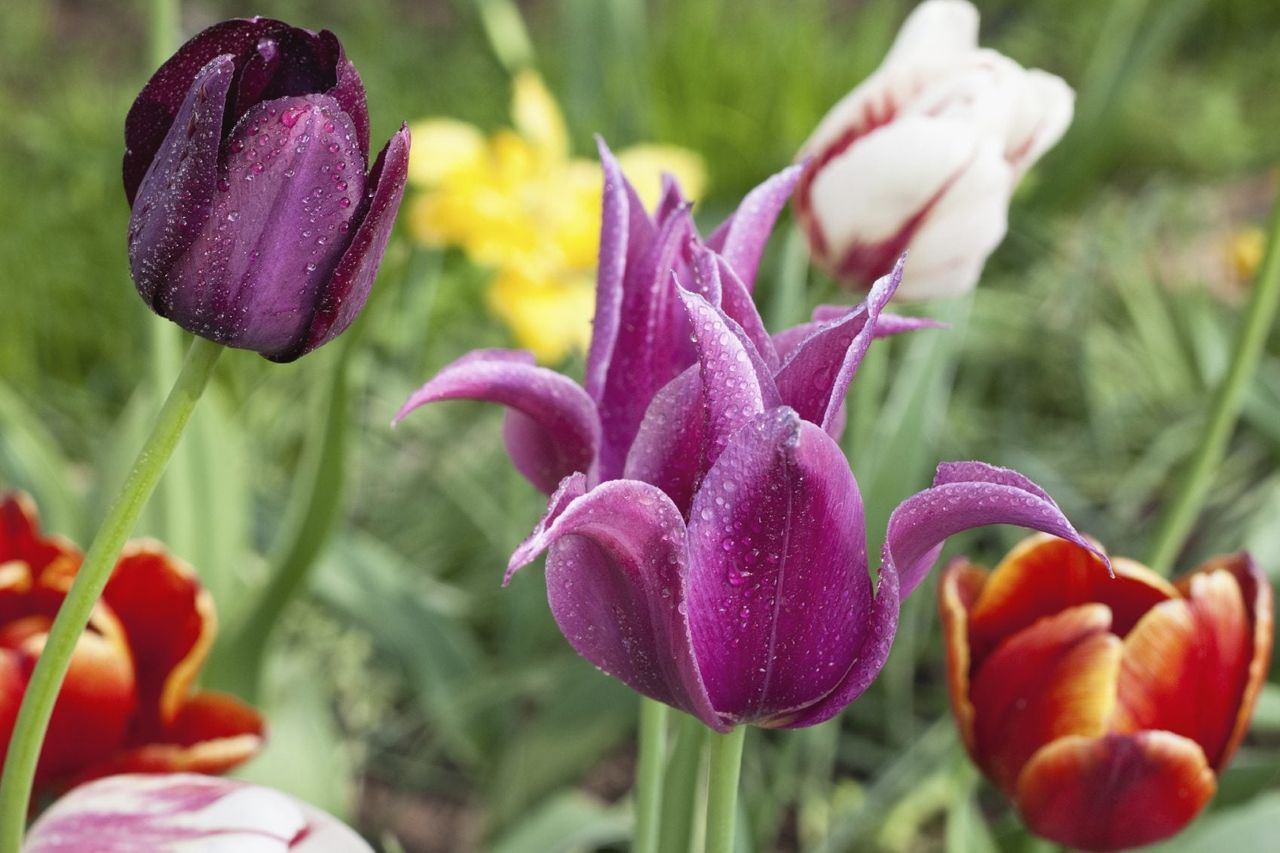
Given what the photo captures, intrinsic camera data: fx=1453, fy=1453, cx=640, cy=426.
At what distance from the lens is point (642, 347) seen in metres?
0.43

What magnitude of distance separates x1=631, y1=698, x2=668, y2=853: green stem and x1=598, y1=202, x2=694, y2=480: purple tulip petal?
0.09m

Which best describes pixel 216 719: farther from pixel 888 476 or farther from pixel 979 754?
pixel 888 476

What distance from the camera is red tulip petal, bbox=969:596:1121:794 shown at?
0.52 meters

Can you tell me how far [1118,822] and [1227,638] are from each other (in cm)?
8

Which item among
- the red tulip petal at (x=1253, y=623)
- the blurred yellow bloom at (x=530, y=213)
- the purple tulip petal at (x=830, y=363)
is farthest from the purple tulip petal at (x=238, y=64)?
the blurred yellow bloom at (x=530, y=213)

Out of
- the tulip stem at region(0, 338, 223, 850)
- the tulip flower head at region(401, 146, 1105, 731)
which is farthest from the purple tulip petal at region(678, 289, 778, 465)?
the tulip stem at region(0, 338, 223, 850)

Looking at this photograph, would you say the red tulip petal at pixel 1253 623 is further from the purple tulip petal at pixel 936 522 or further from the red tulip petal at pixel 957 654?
the purple tulip petal at pixel 936 522

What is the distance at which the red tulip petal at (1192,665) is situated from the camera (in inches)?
20.7

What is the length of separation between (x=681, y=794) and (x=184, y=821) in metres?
0.21

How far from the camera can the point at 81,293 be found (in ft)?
6.61

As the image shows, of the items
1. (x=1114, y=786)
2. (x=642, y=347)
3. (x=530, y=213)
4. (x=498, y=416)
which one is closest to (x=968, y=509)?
(x=642, y=347)

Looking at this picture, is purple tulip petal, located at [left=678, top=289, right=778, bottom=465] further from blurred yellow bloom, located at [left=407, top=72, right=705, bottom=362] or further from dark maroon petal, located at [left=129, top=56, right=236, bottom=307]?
blurred yellow bloom, located at [left=407, top=72, right=705, bottom=362]

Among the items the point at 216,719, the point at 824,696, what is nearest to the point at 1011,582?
the point at 824,696

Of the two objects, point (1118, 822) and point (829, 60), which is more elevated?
point (829, 60)
